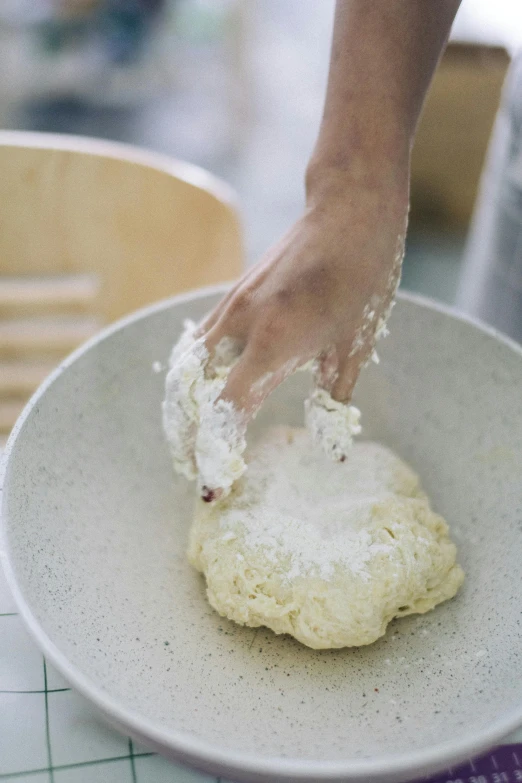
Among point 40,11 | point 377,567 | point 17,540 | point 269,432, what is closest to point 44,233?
point 269,432

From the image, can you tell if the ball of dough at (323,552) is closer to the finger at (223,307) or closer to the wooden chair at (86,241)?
the finger at (223,307)

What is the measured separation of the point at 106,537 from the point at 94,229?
0.53 m

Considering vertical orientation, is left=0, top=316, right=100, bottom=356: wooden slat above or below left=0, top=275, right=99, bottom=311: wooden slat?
below

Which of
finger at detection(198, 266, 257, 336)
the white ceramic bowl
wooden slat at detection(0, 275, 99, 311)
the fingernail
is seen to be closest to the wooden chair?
wooden slat at detection(0, 275, 99, 311)

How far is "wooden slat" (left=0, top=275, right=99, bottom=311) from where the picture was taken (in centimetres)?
104

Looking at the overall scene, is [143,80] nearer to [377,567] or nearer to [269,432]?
[269,432]

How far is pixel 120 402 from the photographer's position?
30.6 inches

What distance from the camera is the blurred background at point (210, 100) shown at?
2.23m

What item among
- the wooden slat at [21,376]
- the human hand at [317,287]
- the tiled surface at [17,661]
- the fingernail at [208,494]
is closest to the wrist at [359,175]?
the human hand at [317,287]

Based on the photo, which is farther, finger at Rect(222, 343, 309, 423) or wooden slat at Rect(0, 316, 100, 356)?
wooden slat at Rect(0, 316, 100, 356)

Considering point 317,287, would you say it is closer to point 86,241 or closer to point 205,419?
point 205,419

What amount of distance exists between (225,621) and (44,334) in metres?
0.60

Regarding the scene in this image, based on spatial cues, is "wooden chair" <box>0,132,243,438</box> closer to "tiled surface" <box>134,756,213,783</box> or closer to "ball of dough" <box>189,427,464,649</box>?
"ball of dough" <box>189,427,464,649</box>

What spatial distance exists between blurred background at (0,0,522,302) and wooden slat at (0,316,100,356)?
1.18 meters
